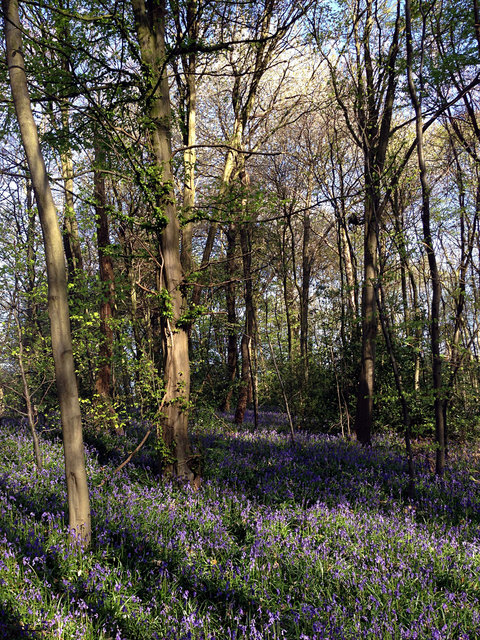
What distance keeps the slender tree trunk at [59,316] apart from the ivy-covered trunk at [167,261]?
72.3 inches

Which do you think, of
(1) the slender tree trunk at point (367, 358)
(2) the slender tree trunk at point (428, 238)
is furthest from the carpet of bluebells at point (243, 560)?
(1) the slender tree trunk at point (367, 358)

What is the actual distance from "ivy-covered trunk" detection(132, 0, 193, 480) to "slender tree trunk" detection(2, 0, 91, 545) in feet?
6.02

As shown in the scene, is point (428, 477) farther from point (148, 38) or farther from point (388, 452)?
point (148, 38)

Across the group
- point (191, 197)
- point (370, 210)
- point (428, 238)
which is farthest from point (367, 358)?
point (191, 197)

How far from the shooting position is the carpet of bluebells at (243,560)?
2971mm

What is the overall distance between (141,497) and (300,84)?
13.7 meters

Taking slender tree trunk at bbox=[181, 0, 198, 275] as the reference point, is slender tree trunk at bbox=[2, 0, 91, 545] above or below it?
below

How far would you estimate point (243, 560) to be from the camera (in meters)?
3.79

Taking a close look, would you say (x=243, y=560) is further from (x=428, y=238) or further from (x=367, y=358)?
(x=367, y=358)

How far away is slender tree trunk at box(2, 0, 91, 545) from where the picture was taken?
3924 millimetres

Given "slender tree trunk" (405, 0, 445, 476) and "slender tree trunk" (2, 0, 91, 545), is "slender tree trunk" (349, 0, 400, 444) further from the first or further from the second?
"slender tree trunk" (2, 0, 91, 545)

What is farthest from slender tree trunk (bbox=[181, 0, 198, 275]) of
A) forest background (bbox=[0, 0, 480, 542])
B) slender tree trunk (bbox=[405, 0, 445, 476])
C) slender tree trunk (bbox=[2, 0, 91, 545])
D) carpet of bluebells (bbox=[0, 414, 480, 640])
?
carpet of bluebells (bbox=[0, 414, 480, 640])

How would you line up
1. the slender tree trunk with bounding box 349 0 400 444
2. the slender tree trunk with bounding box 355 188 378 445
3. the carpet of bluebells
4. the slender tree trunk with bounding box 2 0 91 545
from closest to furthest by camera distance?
1. the carpet of bluebells
2. the slender tree trunk with bounding box 2 0 91 545
3. the slender tree trunk with bounding box 349 0 400 444
4. the slender tree trunk with bounding box 355 188 378 445

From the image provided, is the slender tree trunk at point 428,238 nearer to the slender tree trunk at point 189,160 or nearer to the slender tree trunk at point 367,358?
the slender tree trunk at point 367,358
